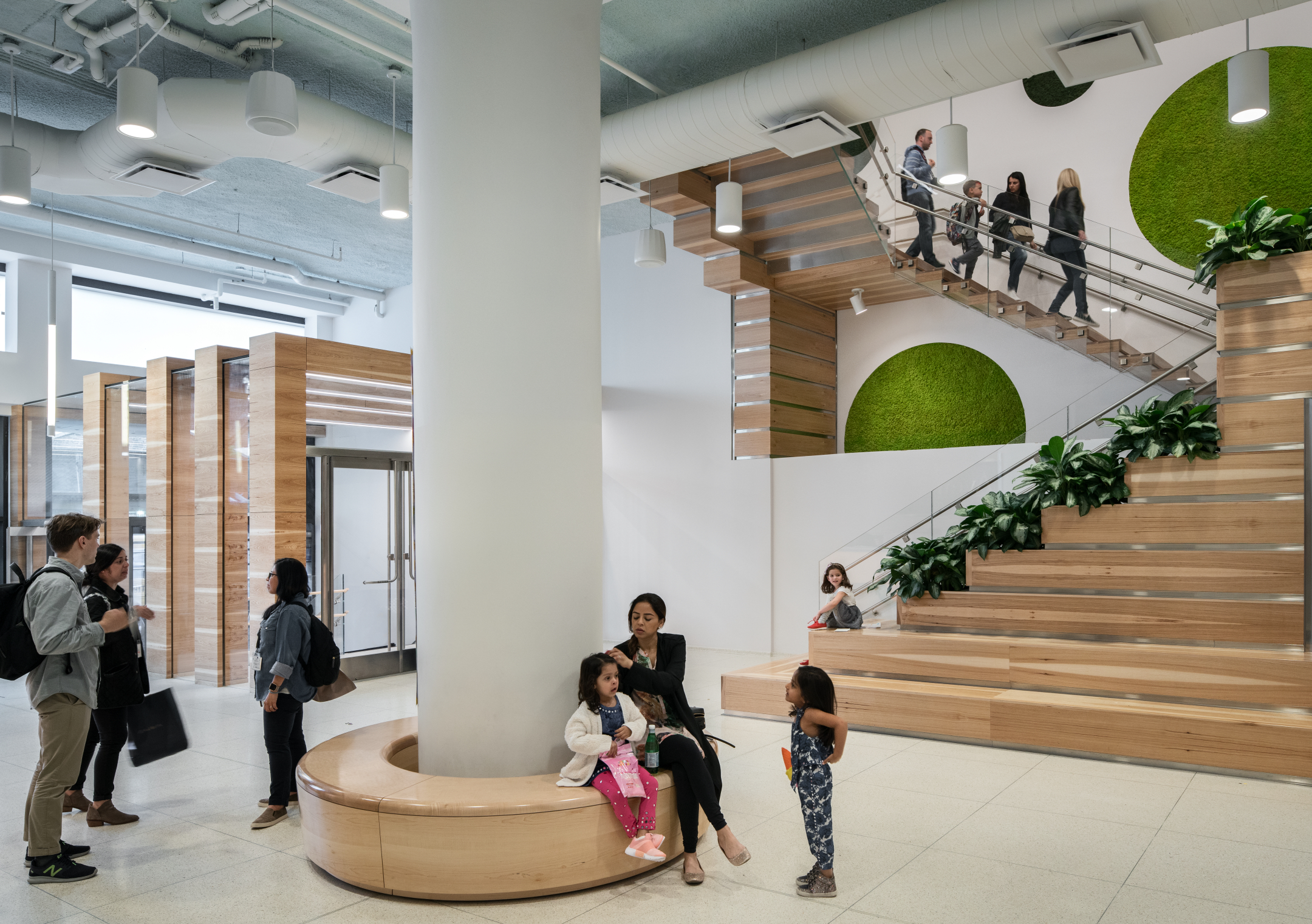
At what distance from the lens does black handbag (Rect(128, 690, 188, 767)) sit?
4836 millimetres

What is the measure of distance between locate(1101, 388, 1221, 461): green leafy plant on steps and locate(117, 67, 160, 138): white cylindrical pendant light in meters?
7.39

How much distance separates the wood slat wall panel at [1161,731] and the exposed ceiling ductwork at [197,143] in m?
6.42

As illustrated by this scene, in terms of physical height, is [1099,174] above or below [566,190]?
above

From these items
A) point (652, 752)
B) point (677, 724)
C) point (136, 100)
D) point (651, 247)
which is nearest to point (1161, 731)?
point (677, 724)

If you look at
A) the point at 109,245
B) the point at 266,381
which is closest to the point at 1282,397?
the point at 266,381

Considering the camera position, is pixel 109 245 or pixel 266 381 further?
pixel 109 245

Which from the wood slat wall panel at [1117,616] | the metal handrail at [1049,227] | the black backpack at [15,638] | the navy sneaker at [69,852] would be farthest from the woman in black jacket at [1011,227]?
the navy sneaker at [69,852]

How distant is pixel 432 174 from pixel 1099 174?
9.32m

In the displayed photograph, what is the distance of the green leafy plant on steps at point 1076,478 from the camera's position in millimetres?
7125

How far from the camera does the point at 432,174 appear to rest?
4.29m

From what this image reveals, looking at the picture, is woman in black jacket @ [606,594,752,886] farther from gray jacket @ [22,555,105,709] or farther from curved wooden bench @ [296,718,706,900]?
gray jacket @ [22,555,105,709]

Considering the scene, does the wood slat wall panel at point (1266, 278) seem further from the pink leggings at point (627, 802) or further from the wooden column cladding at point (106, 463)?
the wooden column cladding at point (106, 463)

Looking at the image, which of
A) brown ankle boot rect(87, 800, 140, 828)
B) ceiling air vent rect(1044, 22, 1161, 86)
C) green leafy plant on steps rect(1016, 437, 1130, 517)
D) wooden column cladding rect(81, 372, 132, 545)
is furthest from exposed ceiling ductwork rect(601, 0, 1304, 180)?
wooden column cladding rect(81, 372, 132, 545)

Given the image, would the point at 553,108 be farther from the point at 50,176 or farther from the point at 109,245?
the point at 109,245
